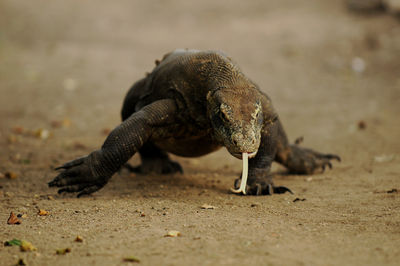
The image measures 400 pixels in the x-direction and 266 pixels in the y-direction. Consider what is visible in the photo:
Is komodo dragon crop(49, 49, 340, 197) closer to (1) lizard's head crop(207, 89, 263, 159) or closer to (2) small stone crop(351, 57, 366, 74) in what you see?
(1) lizard's head crop(207, 89, 263, 159)

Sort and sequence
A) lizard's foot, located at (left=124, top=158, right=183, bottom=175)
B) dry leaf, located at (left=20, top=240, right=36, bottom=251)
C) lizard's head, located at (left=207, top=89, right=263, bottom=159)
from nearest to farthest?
1. dry leaf, located at (left=20, top=240, right=36, bottom=251)
2. lizard's head, located at (left=207, top=89, right=263, bottom=159)
3. lizard's foot, located at (left=124, top=158, right=183, bottom=175)

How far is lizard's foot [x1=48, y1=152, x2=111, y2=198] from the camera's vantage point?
15.2 feet

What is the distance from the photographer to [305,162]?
19.2 ft

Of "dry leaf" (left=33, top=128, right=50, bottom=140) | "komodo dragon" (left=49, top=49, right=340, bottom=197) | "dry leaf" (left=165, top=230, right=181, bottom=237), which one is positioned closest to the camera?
"dry leaf" (left=165, top=230, right=181, bottom=237)

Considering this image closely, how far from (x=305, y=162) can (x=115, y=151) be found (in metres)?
2.31

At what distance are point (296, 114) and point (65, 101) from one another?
4.21 metres

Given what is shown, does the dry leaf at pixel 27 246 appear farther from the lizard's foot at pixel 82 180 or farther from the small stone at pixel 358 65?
the small stone at pixel 358 65

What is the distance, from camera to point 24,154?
6559 millimetres

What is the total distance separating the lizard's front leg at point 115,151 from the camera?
4.59 m

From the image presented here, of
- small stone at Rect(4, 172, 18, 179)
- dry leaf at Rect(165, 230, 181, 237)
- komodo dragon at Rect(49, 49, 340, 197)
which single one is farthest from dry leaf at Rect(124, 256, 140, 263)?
small stone at Rect(4, 172, 18, 179)

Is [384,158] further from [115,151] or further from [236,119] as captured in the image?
[115,151]

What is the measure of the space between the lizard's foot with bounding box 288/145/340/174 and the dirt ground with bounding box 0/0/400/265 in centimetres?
11

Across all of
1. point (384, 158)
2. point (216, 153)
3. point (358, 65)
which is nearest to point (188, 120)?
point (216, 153)

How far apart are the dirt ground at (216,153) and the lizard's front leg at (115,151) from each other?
147 millimetres
